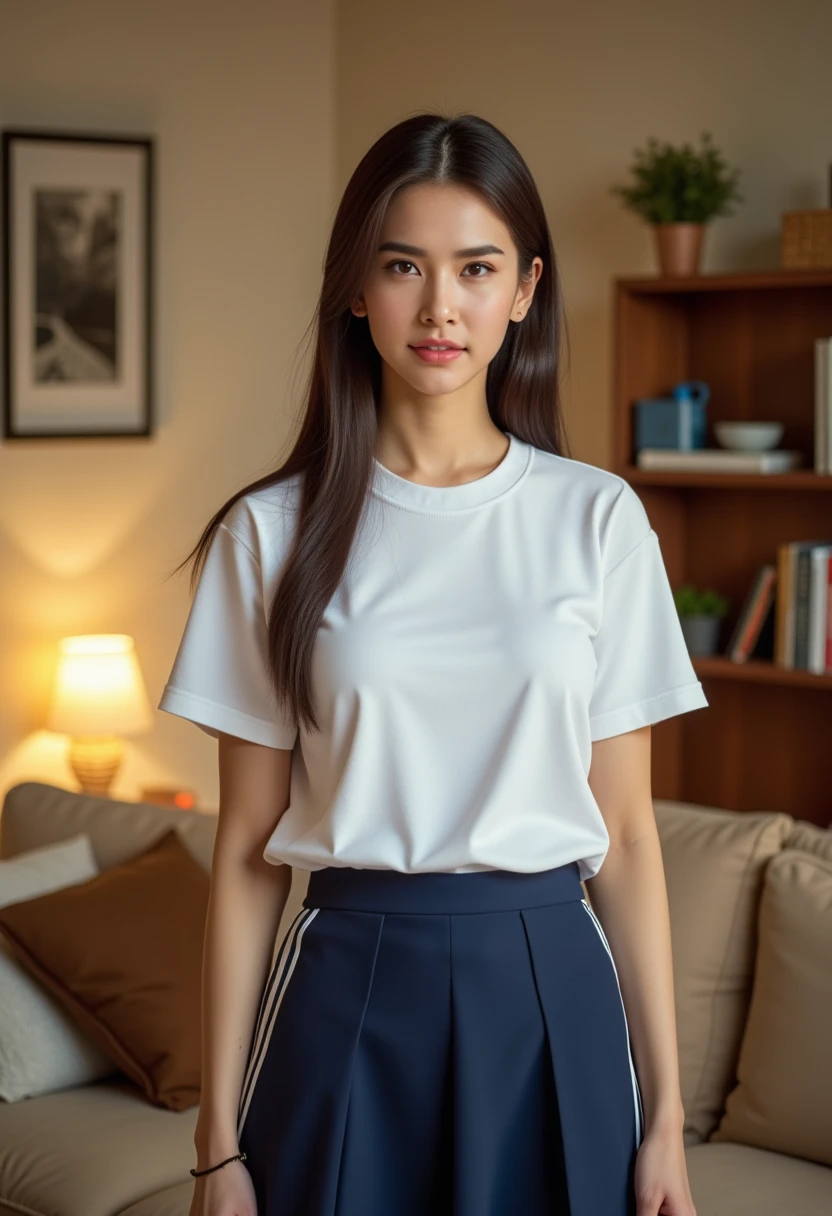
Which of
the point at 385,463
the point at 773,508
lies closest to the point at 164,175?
the point at 773,508

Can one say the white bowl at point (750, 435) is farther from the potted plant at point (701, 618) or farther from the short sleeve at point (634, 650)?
the short sleeve at point (634, 650)

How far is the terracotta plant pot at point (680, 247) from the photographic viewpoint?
11.6ft

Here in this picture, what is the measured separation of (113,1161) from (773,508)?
7.42ft

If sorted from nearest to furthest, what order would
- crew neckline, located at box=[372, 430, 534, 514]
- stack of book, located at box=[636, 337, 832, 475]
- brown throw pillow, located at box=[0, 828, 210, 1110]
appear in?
1. crew neckline, located at box=[372, 430, 534, 514]
2. brown throw pillow, located at box=[0, 828, 210, 1110]
3. stack of book, located at box=[636, 337, 832, 475]

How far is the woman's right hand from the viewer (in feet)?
4.25

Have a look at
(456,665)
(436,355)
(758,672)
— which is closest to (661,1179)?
(456,665)

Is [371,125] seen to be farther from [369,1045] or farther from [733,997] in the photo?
[369,1045]

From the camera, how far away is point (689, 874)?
2.33 m

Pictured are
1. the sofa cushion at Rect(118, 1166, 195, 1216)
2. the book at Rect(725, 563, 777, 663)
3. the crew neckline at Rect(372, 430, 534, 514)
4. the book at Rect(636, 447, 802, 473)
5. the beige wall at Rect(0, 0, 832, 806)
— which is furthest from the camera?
the beige wall at Rect(0, 0, 832, 806)

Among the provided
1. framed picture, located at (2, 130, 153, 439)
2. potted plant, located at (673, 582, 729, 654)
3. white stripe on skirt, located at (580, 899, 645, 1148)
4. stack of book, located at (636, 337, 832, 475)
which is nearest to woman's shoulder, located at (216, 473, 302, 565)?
white stripe on skirt, located at (580, 899, 645, 1148)

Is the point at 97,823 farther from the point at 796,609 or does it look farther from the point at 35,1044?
the point at 796,609

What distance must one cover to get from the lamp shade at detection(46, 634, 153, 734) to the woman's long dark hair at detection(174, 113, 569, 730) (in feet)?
8.74

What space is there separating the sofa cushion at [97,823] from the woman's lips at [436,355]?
1622 mm

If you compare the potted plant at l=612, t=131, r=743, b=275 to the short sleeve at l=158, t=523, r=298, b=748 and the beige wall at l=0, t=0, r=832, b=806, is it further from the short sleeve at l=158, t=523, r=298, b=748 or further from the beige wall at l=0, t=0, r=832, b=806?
the short sleeve at l=158, t=523, r=298, b=748
